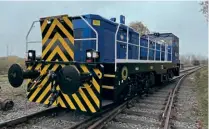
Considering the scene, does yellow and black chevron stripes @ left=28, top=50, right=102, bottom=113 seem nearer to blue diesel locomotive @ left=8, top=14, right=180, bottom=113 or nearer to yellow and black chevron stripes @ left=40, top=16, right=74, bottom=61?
blue diesel locomotive @ left=8, top=14, right=180, bottom=113

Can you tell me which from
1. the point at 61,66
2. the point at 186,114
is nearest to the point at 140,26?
the point at 186,114

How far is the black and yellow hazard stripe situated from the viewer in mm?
5465

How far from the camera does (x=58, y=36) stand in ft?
19.6

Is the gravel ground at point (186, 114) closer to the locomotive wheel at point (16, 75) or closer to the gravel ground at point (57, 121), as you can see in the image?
the gravel ground at point (57, 121)

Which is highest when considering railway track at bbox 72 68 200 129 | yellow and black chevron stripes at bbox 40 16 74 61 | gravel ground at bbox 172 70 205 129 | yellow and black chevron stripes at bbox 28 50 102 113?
yellow and black chevron stripes at bbox 40 16 74 61

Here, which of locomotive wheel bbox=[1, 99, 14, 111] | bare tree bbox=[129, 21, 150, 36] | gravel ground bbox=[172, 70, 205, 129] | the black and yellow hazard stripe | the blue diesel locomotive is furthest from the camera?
bare tree bbox=[129, 21, 150, 36]

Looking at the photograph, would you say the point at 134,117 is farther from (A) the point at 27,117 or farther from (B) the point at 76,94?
(A) the point at 27,117

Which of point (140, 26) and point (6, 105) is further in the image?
point (140, 26)

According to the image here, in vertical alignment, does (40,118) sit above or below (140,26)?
below

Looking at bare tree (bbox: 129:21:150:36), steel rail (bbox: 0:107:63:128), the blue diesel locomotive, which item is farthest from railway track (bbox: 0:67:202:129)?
bare tree (bbox: 129:21:150:36)

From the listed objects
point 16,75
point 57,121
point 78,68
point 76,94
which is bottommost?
point 57,121

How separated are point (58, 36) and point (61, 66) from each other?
0.86 metres

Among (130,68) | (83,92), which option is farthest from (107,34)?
(83,92)

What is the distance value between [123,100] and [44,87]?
266 cm
